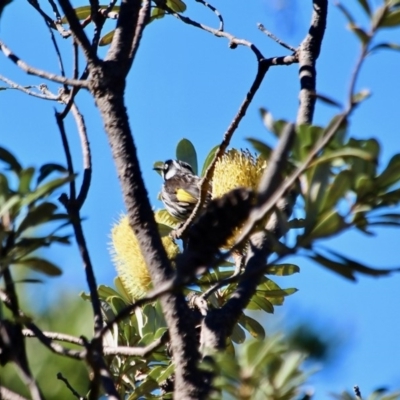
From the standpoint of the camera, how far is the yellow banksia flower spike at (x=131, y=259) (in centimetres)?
157

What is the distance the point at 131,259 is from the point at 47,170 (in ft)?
3.03

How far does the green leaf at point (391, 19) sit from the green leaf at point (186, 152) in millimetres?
1205

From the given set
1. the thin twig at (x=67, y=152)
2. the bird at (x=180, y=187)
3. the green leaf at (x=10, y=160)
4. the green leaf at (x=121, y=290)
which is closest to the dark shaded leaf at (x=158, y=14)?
the green leaf at (x=121, y=290)

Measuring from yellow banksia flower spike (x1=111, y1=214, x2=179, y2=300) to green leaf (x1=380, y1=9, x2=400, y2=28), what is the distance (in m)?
0.92

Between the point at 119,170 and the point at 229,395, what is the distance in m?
0.25

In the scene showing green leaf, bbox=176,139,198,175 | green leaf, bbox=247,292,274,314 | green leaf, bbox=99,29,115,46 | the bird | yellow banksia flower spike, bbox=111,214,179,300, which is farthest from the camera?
the bird

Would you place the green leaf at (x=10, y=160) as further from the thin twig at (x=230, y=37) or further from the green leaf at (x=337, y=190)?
the thin twig at (x=230, y=37)

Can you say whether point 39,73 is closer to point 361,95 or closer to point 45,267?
point 45,267

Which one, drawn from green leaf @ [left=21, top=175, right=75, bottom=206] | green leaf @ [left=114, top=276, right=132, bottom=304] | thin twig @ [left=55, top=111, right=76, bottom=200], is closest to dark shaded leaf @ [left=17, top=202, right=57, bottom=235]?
green leaf @ [left=21, top=175, right=75, bottom=206]

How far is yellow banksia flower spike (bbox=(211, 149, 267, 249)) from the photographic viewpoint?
148 centimetres

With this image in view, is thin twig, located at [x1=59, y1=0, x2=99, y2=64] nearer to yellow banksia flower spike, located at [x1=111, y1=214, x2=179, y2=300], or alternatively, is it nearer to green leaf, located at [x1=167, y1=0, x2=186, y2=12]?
yellow banksia flower spike, located at [x1=111, y1=214, x2=179, y2=300]

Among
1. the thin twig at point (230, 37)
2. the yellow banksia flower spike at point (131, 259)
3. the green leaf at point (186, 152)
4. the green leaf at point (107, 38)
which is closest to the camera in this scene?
the thin twig at point (230, 37)

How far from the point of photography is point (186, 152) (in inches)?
72.9

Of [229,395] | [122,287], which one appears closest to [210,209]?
[229,395]
